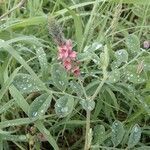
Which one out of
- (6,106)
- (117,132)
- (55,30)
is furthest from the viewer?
(6,106)

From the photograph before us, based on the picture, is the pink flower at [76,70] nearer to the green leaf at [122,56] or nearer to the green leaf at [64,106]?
the green leaf at [64,106]

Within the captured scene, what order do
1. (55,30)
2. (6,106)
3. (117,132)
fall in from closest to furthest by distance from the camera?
1. (55,30)
2. (117,132)
3. (6,106)

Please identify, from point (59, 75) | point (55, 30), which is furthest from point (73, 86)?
point (55, 30)

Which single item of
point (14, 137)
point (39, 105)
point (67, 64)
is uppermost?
point (67, 64)

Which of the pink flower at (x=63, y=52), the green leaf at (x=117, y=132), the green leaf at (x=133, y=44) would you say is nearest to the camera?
the pink flower at (x=63, y=52)

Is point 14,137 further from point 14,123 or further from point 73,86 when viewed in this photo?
point 73,86

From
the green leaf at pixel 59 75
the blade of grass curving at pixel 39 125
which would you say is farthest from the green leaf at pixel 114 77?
the blade of grass curving at pixel 39 125
